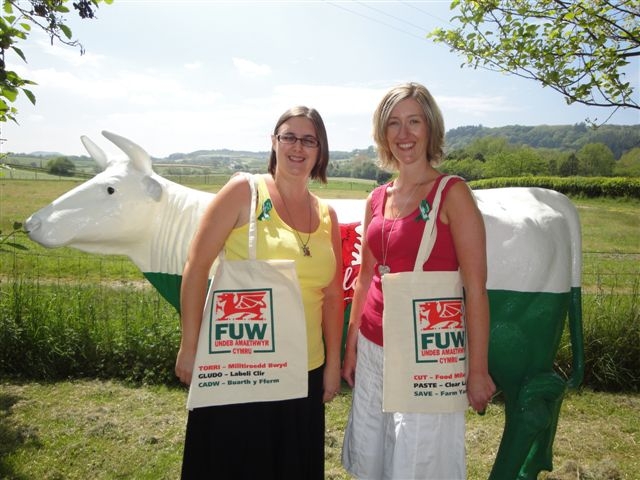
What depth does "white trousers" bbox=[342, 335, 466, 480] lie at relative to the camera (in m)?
1.72

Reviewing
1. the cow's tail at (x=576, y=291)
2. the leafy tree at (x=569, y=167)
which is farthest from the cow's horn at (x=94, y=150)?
the leafy tree at (x=569, y=167)

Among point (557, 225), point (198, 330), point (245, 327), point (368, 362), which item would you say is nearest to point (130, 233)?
point (198, 330)

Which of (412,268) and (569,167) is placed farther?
(569,167)

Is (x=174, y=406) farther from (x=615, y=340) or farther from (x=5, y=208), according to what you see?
(x=5, y=208)

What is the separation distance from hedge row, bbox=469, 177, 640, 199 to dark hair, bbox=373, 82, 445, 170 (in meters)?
28.9

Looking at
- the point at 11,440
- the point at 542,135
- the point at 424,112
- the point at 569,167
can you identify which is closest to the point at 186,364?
the point at 424,112

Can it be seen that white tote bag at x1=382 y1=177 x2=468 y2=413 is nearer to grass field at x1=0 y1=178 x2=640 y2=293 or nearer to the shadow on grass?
grass field at x1=0 y1=178 x2=640 y2=293

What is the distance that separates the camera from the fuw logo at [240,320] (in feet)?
5.96

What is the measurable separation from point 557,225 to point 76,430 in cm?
403

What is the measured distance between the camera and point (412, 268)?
5.94ft

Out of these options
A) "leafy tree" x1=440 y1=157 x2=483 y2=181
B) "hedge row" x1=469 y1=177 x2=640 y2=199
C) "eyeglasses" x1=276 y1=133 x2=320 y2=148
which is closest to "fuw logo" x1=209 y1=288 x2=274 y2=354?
"eyeglasses" x1=276 y1=133 x2=320 y2=148

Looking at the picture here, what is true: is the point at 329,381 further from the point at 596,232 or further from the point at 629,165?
the point at 629,165

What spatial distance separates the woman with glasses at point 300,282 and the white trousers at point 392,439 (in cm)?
22

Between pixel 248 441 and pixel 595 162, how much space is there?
45378 mm
